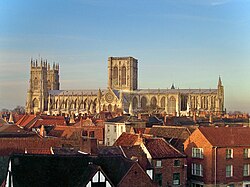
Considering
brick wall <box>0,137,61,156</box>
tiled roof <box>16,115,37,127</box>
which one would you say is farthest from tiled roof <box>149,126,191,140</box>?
tiled roof <box>16,115,37,127</box>

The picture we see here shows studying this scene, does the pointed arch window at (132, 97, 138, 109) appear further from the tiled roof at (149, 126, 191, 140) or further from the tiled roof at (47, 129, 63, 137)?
the tiled roof at (149, 126, 191, 140)

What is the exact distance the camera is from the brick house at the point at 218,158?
3891 centimetres

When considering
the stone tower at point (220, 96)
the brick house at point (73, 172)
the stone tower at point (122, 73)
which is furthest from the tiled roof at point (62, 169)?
the stone tower at point (122, 73)

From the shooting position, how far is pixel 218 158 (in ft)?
128

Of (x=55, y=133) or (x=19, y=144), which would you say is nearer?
(x=19, y=144)

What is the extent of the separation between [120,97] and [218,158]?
127 meters

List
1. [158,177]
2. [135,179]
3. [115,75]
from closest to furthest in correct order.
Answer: [135,179]
[158,177]
[115,75]

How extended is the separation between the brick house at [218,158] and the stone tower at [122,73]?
475 feet

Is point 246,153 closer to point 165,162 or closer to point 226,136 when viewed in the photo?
point 226,136

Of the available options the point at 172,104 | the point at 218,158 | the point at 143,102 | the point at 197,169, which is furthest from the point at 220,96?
the point at 218,158

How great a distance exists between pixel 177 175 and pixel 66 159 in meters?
12.4

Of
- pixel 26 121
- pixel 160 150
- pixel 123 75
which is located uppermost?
pixel 123 75

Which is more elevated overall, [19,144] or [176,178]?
[19,144]

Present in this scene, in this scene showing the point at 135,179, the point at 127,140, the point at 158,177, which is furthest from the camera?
the point at 127,140
